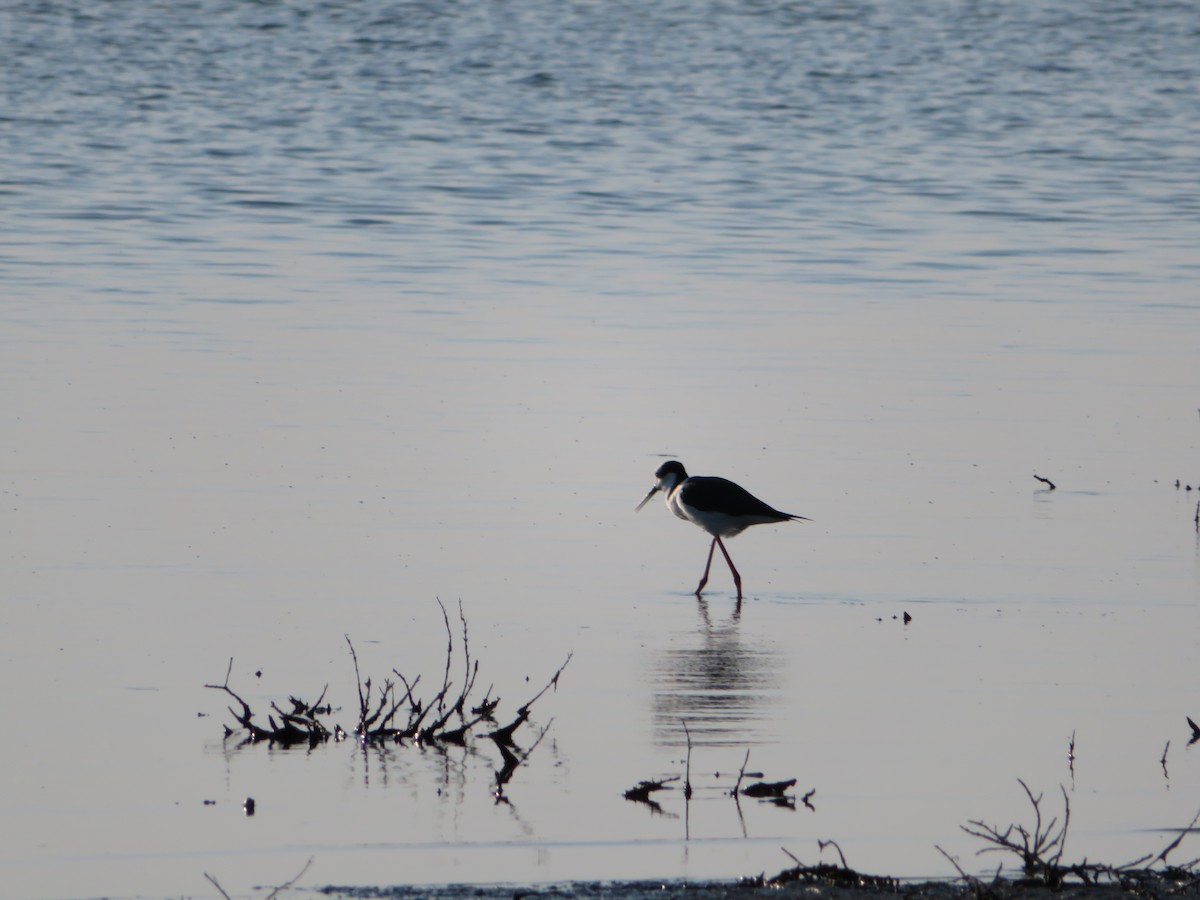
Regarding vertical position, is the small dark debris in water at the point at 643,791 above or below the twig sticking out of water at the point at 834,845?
below

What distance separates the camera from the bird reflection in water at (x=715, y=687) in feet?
24.0

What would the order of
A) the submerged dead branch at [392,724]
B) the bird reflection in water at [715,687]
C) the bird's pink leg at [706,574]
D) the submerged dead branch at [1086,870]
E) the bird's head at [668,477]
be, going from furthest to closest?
the bird's head at [668,477] < the bird's pink leg at [706,574] < the bird reflection in water at [715,687] < the submerged dead branch at [392,724] < the submerged dead branch at [1086,870]

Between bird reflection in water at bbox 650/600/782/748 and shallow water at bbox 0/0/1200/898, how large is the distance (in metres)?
0.03

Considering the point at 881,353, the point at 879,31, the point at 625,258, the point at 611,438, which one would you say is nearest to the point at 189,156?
the point at 625,258

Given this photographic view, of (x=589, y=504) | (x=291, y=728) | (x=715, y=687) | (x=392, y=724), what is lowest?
(x=589, y=504)

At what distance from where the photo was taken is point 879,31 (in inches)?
1977

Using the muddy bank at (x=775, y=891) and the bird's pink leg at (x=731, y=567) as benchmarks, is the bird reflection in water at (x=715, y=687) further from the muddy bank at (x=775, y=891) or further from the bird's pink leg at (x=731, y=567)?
the muddy bank at (x=775, y=891)

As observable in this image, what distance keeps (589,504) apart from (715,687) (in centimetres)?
346

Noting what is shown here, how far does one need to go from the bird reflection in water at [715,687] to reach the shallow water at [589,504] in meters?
0.03

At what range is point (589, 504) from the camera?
11398mm

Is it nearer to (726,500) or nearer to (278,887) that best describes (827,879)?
(278,887)

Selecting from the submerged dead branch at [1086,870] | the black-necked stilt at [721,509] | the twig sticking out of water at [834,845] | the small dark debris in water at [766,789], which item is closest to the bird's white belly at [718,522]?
the black-necked stilt at [721,509]

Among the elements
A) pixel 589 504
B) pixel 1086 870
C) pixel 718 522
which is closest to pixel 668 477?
pixel 589 504

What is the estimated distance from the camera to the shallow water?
648cm
